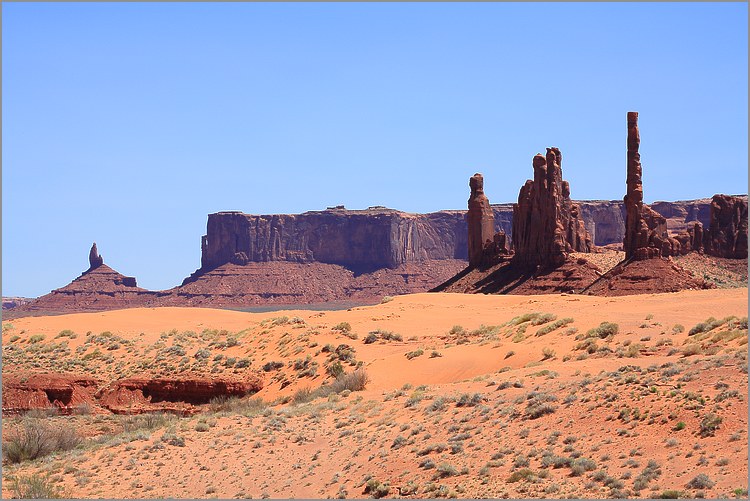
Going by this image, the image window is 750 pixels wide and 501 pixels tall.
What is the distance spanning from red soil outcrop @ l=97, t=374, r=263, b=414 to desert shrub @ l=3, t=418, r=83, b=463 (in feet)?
28.2

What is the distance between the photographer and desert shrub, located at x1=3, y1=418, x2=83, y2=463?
2411 centimetres

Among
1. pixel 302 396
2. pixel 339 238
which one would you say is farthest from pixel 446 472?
pixel 339 238

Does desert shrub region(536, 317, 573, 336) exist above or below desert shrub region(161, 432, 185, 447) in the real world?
above

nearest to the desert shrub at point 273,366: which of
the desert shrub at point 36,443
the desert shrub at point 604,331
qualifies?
the desert shrub at point 36,443

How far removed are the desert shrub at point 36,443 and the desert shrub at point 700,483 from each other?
51.8 ft

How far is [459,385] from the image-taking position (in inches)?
1041

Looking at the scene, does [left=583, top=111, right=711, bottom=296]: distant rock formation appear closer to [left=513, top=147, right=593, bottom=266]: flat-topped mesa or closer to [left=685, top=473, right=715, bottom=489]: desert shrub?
[left=513, top=147, right=593, bottom=266]: flat-topped mesa

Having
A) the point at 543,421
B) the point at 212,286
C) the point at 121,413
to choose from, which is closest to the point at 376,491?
the point at 543,421

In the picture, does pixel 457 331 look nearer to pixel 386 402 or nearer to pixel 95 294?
pixel 386 402

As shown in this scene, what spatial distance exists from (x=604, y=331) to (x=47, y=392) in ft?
65.0

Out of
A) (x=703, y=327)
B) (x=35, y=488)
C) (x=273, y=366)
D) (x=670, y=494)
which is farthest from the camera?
(x=273, y=366)

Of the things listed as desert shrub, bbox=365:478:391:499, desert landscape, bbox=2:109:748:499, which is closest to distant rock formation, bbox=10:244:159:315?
desert landscape, bbox=2:109:748:499

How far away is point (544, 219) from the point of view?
→ 249 feet

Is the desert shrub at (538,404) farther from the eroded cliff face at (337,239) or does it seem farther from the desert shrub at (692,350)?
the eroded cliff face at (337,239)
